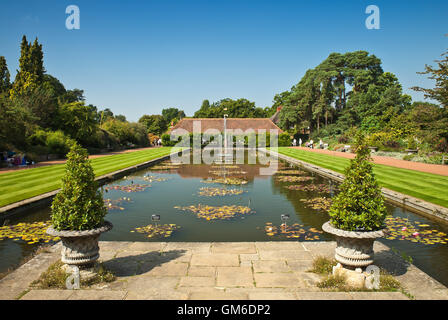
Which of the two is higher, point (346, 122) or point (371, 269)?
point (346, 122)

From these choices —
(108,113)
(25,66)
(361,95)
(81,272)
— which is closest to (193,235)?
(81,272)

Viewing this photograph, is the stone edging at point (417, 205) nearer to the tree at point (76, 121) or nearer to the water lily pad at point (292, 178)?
the water lily pad at point (292, 178)

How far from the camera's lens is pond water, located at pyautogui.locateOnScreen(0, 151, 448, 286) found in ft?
21.5

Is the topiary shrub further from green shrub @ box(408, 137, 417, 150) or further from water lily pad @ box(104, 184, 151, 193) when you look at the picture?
green shrub @ box(408, 137, 417, 150)

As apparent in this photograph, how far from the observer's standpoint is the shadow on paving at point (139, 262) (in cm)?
498

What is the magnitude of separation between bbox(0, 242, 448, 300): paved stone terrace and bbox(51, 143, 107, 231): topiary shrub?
3.07 ft

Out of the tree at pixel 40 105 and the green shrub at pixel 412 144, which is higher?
the tree at pixel 40 105

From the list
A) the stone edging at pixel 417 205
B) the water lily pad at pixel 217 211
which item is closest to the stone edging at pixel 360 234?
the water lily pad at pixel 217 211

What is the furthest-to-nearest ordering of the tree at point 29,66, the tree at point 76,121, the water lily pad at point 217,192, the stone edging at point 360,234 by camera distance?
the tree at point 29,66 < the tree at point 76,121 < the water lily pad at point 217,192 < the stone edging at point 360,234

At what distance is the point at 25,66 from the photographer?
113 feet

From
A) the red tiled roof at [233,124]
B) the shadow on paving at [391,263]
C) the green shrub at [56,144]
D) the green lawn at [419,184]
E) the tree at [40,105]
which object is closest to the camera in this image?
the shadow on paving at [391,263]

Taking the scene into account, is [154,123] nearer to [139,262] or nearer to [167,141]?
[167,141]
